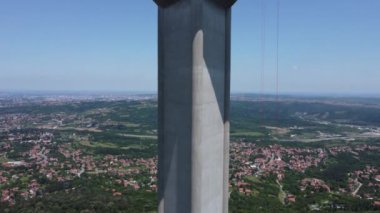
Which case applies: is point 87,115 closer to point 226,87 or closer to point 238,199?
point 238,199

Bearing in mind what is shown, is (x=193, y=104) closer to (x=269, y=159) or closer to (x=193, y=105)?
(x=193, y=105)

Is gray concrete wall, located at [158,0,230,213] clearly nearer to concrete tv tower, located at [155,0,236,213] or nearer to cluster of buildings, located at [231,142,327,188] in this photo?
concrete tv tower, located at [155,0,236,213]

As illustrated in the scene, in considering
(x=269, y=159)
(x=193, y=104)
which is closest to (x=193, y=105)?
(x=193, y=104)

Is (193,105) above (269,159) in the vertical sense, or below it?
above

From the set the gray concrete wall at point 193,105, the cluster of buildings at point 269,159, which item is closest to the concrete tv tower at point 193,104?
the gray concrete wall at point 193,105

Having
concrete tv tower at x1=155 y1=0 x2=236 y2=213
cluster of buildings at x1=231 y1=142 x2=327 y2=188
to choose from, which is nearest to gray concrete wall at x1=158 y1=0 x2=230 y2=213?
concrete tv tower at x1=155 y1=0 x2=236 y2=213

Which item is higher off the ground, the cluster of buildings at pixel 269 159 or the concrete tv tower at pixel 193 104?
the concrete tv tower at pixel 193 104

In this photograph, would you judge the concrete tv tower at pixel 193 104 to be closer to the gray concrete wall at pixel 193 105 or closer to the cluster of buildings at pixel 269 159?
the gray concrete wall at pixel 193 105

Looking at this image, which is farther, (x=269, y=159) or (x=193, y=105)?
(x=269, y=159)
